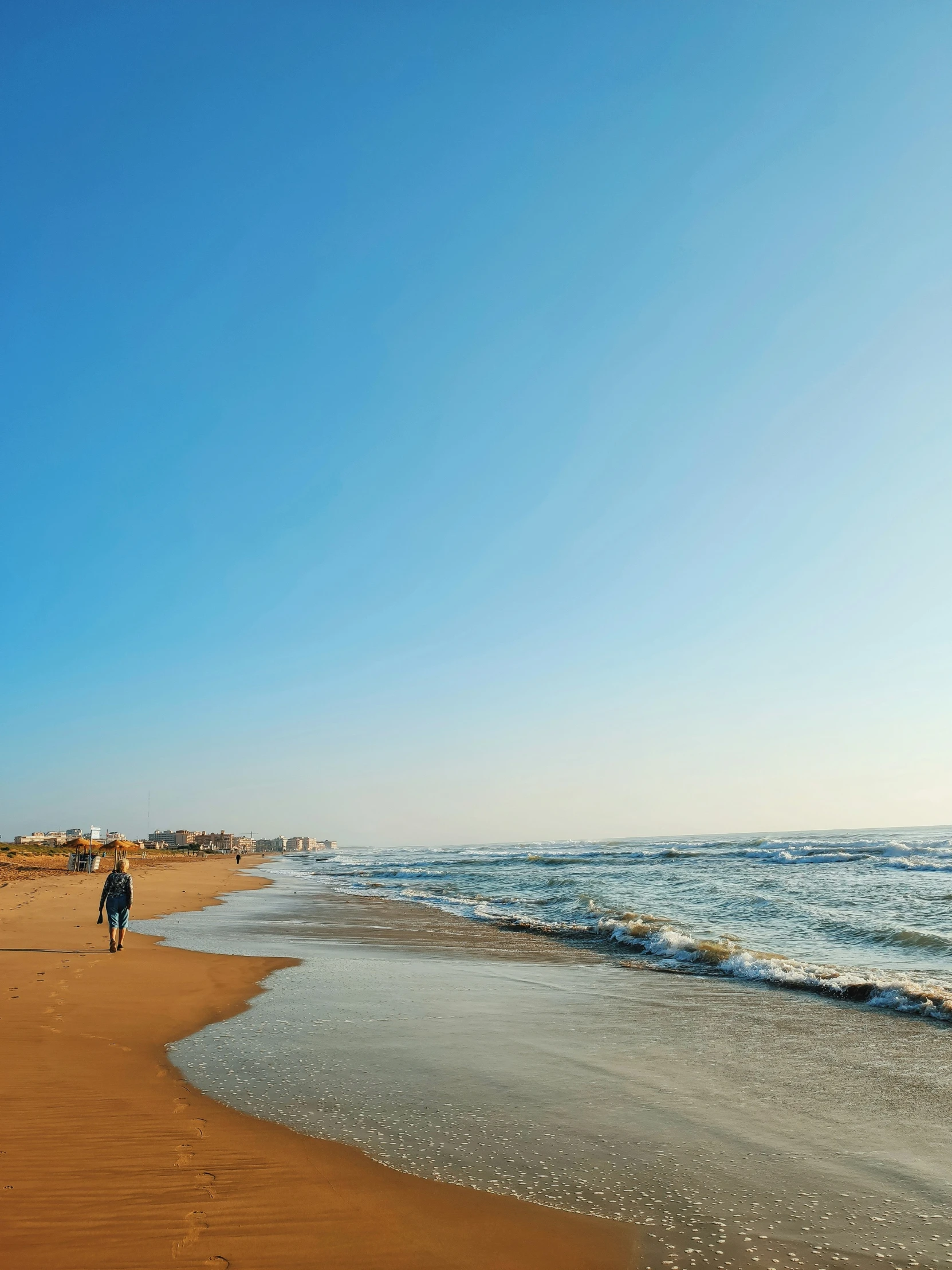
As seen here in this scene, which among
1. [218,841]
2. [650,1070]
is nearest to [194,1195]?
[650,1070]

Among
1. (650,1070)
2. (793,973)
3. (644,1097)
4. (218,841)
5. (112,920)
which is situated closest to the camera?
(644,1097)

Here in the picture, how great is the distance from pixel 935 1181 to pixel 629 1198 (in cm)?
212

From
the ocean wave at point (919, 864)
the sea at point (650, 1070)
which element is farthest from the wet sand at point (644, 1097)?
the ocean wave at point (919, 864)

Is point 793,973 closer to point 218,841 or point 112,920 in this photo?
point 112,920

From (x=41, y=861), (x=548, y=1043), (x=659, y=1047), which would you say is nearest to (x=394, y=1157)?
(x=548, y=1043)

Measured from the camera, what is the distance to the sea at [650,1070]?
4434 millimetres

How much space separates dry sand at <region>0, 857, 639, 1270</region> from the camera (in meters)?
3.83

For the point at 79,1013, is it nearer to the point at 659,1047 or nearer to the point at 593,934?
the point at 659,1047

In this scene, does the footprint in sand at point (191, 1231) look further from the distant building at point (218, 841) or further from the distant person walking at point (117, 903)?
the distant building at point (218, 841)

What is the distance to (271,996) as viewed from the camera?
10.2 metres

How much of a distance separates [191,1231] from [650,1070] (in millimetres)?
4471

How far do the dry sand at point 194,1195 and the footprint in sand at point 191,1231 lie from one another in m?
0.01

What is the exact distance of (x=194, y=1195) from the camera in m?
4.40

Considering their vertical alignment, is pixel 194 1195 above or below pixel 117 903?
below
